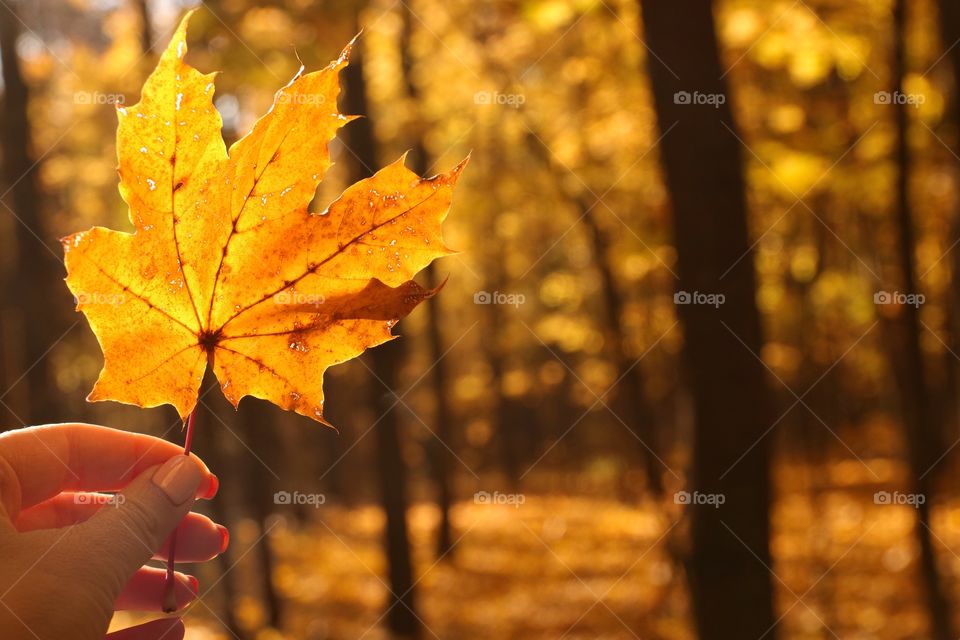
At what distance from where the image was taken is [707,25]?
4.23 metres

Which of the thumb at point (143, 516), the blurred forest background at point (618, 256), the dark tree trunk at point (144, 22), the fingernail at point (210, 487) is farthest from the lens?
the dark tree trunk at point (144, 22)

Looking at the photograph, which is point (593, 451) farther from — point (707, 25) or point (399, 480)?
point (707, 25)

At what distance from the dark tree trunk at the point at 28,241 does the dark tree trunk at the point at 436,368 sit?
430 centimetres

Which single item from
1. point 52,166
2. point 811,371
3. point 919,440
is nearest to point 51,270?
point 52,166

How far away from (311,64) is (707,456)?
4735 mm

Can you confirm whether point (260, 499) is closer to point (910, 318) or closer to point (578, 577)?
point (578, 577)
